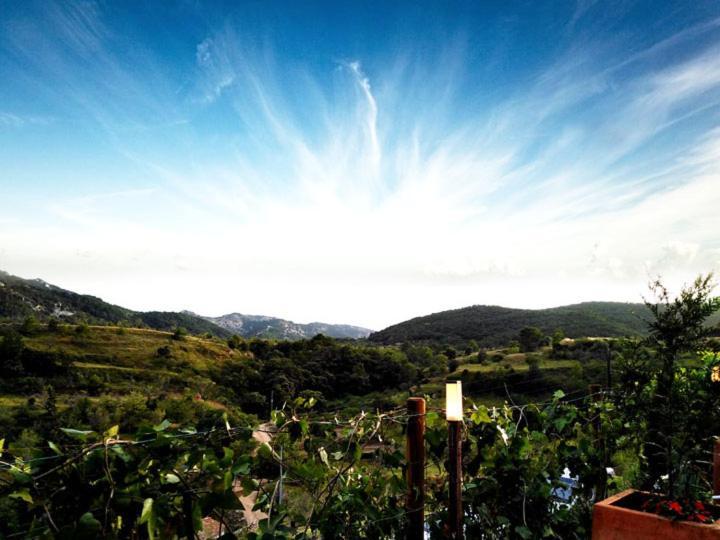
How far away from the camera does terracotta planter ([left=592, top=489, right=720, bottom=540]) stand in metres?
1.61

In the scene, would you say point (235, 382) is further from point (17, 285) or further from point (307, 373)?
point (17, 285)

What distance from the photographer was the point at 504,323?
79938mm

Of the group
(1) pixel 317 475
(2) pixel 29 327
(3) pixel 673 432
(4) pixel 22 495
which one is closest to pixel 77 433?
(4) pixel 22 495

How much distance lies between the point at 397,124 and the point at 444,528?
18.5 feet

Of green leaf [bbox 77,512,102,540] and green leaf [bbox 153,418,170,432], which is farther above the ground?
green leaf [bbox 153,418,170,432]

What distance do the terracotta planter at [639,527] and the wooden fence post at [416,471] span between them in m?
0.73

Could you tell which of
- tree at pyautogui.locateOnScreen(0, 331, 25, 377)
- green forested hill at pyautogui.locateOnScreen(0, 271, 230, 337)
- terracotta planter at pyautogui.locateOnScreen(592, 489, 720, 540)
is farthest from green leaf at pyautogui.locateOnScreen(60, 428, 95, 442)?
green forested hill at pyautogui.locateOnScreen(0, 271, 230, 337)

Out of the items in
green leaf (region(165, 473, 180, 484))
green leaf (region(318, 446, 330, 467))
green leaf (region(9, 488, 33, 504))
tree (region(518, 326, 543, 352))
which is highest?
green leaf (region(9, 488, 33, 504))

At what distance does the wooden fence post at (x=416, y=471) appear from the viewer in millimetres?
2148

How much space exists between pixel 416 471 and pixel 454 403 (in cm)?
37

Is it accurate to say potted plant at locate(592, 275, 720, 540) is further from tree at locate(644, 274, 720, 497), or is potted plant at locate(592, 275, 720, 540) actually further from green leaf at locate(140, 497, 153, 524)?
green leaf at locate(140, 497, 153, 524)

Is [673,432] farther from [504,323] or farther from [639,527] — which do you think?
[504,323]

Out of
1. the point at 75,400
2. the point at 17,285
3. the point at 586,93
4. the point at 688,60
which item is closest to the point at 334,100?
the point at 586,93

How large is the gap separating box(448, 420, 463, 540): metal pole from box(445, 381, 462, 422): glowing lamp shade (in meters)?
0.02
